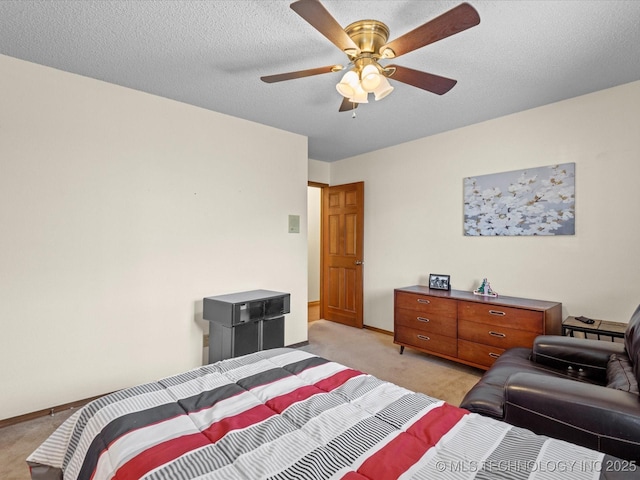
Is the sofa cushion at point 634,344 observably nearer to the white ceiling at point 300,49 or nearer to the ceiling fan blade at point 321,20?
the white ceiling at point 300,49

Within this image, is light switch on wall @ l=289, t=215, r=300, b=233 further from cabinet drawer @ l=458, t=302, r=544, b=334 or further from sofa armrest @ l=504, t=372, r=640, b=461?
sofa armrest @ l=504, t=372, r=640, b=461

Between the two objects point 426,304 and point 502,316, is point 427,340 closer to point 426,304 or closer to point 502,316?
point 426,304

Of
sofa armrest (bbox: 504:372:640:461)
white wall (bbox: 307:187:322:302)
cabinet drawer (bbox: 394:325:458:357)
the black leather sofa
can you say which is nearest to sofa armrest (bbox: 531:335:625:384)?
the black leather sofa

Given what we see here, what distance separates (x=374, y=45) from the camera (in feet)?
6.50

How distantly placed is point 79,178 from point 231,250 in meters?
1.44

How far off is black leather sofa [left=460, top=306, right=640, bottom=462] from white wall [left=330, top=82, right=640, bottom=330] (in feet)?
3.62

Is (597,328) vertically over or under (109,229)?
under

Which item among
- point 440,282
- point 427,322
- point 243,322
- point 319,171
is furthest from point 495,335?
point 319,171

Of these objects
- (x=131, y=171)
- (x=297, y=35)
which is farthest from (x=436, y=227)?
(x=131, y=171)

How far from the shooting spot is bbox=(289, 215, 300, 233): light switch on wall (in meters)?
4.04

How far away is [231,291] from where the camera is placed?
3.52 meters

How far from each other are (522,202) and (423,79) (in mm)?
2055

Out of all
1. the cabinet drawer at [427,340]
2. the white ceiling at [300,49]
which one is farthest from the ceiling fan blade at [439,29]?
the cabinet drawer at [427,340]

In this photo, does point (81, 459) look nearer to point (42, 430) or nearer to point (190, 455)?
point (190, 455)
